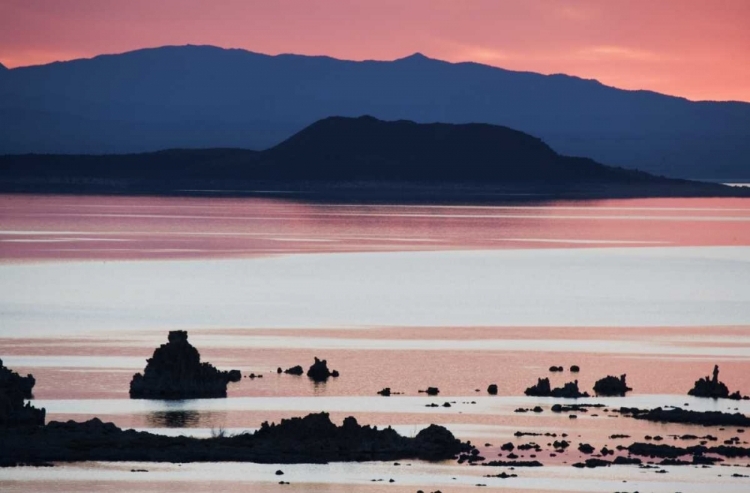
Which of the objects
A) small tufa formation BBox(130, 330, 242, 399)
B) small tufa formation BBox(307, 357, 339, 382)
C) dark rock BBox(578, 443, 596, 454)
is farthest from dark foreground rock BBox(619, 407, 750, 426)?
small tufa formation BBox(130, 330, 242, 399)

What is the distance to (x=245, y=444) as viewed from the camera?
3316 centimetres

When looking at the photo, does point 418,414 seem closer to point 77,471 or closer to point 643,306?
point 77,471

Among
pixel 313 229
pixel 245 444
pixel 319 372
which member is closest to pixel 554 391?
pixel 319 372

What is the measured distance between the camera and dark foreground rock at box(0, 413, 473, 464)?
32.4 metres

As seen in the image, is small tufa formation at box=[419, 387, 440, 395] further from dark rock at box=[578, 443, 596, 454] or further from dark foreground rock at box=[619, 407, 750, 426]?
dark rock at box=[578, 443, 596, 454]

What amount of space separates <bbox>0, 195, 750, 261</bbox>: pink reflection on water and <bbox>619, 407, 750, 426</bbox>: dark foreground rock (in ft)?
205

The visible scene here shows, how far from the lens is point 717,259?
346 feet

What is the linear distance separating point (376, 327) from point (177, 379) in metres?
19.5

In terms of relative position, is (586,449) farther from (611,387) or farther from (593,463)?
(611,387)

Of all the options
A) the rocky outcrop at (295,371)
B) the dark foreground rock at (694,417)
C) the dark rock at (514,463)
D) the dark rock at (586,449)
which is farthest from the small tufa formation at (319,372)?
the dark rock at (514,463)

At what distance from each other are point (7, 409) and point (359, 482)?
765cm

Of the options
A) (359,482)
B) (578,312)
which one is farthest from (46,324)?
(359,482)

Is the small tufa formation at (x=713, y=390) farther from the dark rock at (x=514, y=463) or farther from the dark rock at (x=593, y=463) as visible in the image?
the dark rock at (x=514, y=463)

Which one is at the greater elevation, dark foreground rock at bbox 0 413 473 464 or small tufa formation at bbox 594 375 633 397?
small tufa formation at bbox 594 375 633 397
